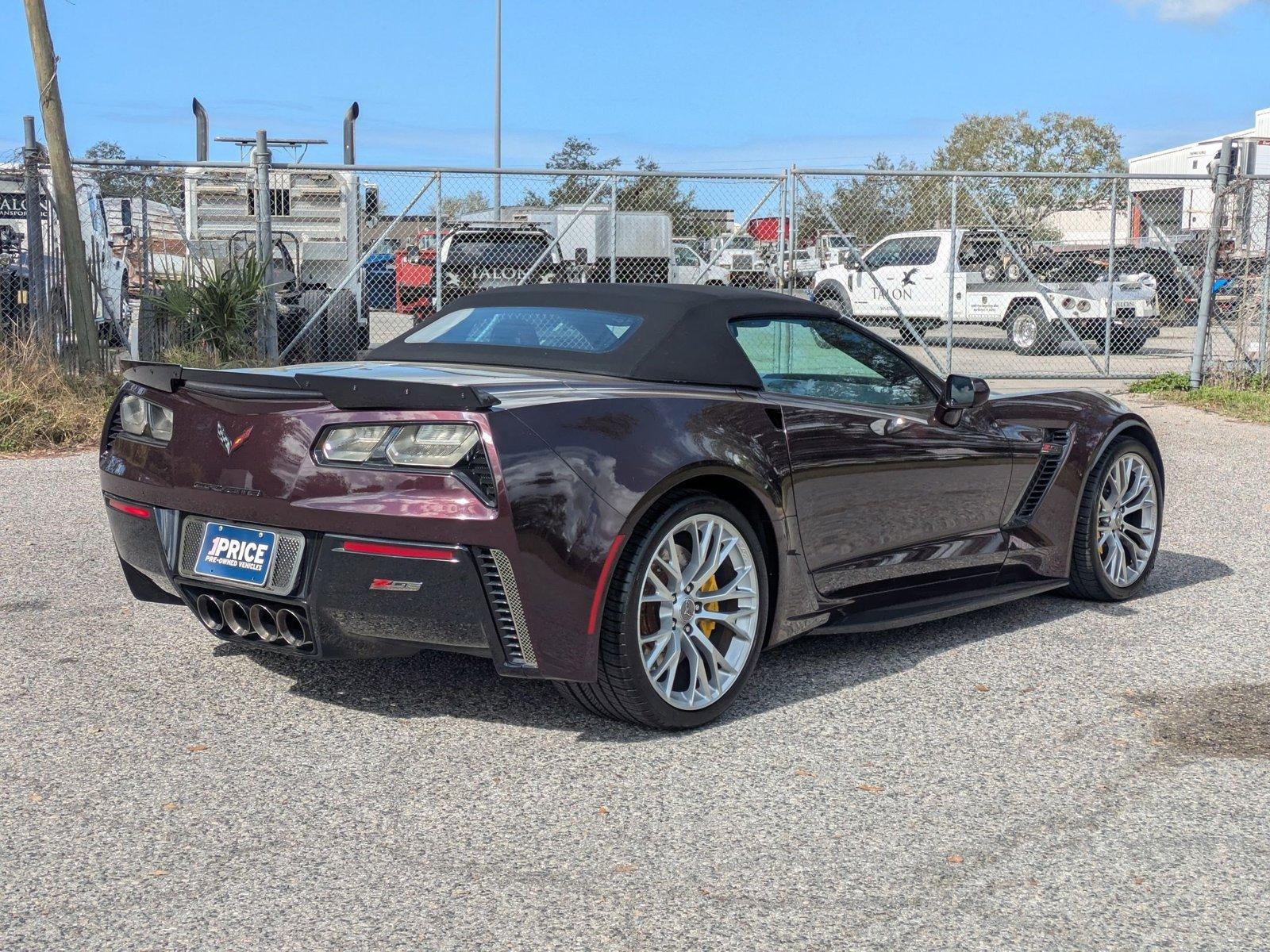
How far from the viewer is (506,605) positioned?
3648mm

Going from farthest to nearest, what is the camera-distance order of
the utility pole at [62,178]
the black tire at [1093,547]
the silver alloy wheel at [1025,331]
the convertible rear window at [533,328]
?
the silver alloy wheel at [1025,331] < the utility pole at [62,178] < the black tire at [1093,547] < the convertible rear window at [533,328]

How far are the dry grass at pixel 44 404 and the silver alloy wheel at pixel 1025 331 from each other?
12.1 m

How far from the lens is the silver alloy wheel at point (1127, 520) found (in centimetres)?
583

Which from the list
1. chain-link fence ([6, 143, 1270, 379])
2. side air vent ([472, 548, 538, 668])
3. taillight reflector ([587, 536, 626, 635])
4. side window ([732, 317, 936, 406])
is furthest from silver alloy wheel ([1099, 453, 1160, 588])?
chain-link fence ([6, 143, 1270, 379])

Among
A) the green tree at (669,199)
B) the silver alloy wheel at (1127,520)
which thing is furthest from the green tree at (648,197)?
the silver alloy wheel at (1127,520)

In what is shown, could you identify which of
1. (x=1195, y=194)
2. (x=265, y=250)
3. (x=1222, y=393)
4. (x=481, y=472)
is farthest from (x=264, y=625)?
(x=1195, y=194)

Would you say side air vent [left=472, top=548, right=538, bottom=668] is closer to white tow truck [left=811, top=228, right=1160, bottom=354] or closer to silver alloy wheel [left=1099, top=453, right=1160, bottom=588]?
silver alloy wheel [left=1099, top=453, right=1160, bottom=588]

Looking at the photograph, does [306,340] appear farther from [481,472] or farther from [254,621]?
[481,472]

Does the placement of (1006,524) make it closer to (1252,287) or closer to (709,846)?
(709,846)

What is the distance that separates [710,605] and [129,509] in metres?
1.79

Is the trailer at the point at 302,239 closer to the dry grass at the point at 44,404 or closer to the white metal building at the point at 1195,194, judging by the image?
the dry grass at the point at 44,404

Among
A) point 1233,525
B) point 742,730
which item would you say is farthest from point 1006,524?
point 1233,525

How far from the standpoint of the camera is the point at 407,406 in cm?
367

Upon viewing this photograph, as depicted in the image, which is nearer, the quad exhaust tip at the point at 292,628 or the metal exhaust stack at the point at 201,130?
the quad exhaust tip at the point at 292,628
